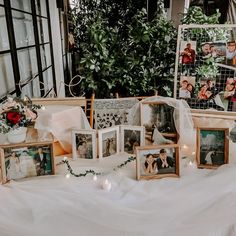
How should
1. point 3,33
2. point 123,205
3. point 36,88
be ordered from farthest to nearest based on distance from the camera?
point 36,88, point 3,33, point 123,205

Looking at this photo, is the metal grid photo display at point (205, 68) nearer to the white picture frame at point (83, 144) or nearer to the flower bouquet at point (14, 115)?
the white picture frame at point (83, 144)

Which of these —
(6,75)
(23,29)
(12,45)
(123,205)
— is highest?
(23,29)

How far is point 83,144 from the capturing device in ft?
4.67

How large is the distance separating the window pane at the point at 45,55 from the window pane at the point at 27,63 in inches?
11.7

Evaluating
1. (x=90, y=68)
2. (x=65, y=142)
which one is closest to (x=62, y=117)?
(x=65, y=142)

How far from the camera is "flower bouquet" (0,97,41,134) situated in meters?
1.25

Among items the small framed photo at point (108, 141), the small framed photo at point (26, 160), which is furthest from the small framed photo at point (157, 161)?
the small framed photo at point (26, 160)

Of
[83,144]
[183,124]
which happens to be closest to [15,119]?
Result: [83,144]

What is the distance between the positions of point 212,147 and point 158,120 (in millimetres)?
361

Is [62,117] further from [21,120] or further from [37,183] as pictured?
[37,183]

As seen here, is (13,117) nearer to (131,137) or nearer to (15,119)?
(15,119)

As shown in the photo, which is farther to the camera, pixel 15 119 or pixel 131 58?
pixel 131 58

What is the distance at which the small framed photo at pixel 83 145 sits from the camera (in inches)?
55.4

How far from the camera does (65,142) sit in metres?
1.48
